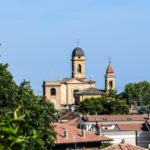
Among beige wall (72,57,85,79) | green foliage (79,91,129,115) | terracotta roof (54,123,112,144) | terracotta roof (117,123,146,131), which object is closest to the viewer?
terracotta roof (54,123,112,144)

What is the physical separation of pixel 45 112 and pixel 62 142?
12946 millimetres

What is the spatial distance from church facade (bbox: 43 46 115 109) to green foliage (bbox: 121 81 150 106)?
3.22 meters

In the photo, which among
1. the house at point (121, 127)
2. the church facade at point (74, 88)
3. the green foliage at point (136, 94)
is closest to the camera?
the house at point (121, 127)

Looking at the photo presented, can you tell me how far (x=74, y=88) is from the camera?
158125mm

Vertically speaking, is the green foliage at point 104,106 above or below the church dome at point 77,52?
below

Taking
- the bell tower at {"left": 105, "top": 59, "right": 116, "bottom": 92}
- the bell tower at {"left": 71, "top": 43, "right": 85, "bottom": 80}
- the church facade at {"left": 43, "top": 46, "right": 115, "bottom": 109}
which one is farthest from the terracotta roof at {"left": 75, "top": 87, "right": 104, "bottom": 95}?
the bell tower at {"left": 71, "top": 43, "right": 85, "bottom": 80}

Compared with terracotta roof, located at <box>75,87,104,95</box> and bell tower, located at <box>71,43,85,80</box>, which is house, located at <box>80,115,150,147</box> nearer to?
terracotta roof, located at <box>75,87,104,95</box>

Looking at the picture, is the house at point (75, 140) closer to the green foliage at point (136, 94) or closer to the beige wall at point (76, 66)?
the green foliage at point (136, 94)

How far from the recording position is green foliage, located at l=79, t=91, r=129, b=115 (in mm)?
117375

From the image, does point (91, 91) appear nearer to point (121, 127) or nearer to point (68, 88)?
point (68, 88)

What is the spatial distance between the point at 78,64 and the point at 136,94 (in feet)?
52.7

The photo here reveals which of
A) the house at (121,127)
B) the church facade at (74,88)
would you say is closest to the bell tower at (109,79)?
the church facade at (74,88)

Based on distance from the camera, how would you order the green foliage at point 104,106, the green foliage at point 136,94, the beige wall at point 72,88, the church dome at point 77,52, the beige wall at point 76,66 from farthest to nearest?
1. the church dome at point 77,52
2. the beige wall at point 76,66
3. the beige wall at point 72,88
4. the green foliage at point 136,94
5. the green foliage at point 104,106

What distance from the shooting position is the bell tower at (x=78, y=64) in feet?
547
